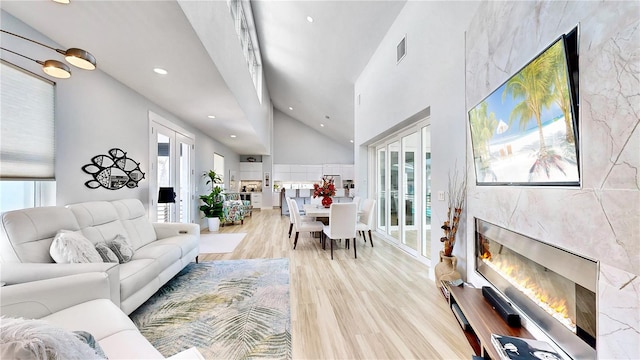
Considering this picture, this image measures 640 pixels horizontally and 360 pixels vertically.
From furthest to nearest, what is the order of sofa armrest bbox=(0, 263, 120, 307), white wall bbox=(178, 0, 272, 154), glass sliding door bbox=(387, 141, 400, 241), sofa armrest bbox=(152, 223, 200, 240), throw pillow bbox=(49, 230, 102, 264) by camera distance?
glass sliding door bbox=(387, 141, 400, 241)
sofa armrest bbox=(152, 223, 200, 240)
white wall bbox=(178, 0, 272, 154)
throw pillow bbox=(49, 230, 102, 264)
sofa armrest bbox=(0, 263, 120, 307)

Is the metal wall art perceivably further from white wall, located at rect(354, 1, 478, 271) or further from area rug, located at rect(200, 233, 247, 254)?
white wall, located at rect(354, 1, 478, 271)

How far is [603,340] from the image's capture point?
3.16 ft

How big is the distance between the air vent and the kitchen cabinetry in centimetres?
781

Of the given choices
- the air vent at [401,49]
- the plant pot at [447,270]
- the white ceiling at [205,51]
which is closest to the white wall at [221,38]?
the white ceiling at [205,51]

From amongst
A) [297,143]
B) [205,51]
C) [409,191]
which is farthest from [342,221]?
[297,143]

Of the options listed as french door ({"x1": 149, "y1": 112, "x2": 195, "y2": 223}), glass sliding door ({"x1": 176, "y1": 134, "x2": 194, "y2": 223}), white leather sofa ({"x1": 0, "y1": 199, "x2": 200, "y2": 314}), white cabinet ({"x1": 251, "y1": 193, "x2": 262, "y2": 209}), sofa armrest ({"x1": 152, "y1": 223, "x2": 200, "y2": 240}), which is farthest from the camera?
white cabinet ({"x1": 251, "y1": 193, "x2": 262, "y2": 209})

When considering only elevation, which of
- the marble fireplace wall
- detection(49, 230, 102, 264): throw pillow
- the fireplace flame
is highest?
the marble fireplace wall

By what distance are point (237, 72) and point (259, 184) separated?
7.35 metres

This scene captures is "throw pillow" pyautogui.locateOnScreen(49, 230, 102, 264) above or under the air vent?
under

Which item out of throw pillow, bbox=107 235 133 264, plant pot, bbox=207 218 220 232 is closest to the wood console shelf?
throw pillow, bbox=107 235 133 264

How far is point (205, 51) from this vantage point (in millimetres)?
2297

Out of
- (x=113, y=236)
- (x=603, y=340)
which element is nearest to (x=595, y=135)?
(x=603, y=340)

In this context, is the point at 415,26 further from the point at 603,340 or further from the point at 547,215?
the point at 603,340

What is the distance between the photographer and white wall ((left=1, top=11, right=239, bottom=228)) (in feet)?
7.11
